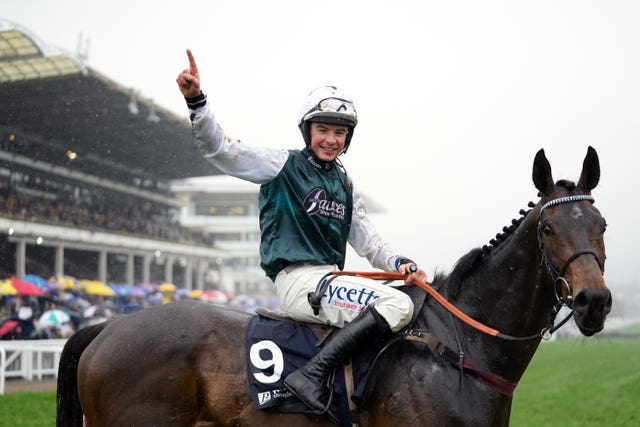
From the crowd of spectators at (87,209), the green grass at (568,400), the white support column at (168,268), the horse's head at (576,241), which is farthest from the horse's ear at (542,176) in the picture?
the white support column at (168,268)

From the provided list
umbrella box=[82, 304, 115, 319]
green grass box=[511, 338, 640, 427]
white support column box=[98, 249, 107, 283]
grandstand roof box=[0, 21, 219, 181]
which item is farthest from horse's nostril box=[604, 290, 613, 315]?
white support column box=[98, 249, 107, 283]

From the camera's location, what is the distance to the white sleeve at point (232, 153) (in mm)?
3639

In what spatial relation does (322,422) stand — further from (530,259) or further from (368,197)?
(368,197)

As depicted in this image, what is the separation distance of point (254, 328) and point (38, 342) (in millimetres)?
13491

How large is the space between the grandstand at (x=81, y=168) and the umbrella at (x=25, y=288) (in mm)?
7045

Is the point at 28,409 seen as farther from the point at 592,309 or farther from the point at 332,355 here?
the point at 592,309

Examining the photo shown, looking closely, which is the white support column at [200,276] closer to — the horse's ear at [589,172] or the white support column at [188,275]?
the white support column at [188,275]

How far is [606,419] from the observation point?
10211mm

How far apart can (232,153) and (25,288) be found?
2069 cm

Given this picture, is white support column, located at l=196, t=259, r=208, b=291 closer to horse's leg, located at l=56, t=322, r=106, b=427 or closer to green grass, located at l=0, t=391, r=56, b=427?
green grass, located at l=0, t=391, r=56, b=427

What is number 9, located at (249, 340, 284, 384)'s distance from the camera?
3.74m

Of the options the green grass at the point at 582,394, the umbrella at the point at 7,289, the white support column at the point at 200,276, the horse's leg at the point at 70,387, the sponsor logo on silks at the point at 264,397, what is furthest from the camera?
the white support column at the point at 200,276

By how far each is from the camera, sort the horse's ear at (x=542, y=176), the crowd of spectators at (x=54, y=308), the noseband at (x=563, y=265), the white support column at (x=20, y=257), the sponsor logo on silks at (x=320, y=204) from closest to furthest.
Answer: the noseband at (x=563, y=265), the horse's ear at (x=542, y=176), the sponsor logo on silks at (x=320, y=204), the crowd of spectators at (x=54, y=308), the white support column at (x=20, y=257)

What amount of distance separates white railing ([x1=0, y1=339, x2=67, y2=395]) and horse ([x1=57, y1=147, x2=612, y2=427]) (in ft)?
37.6
